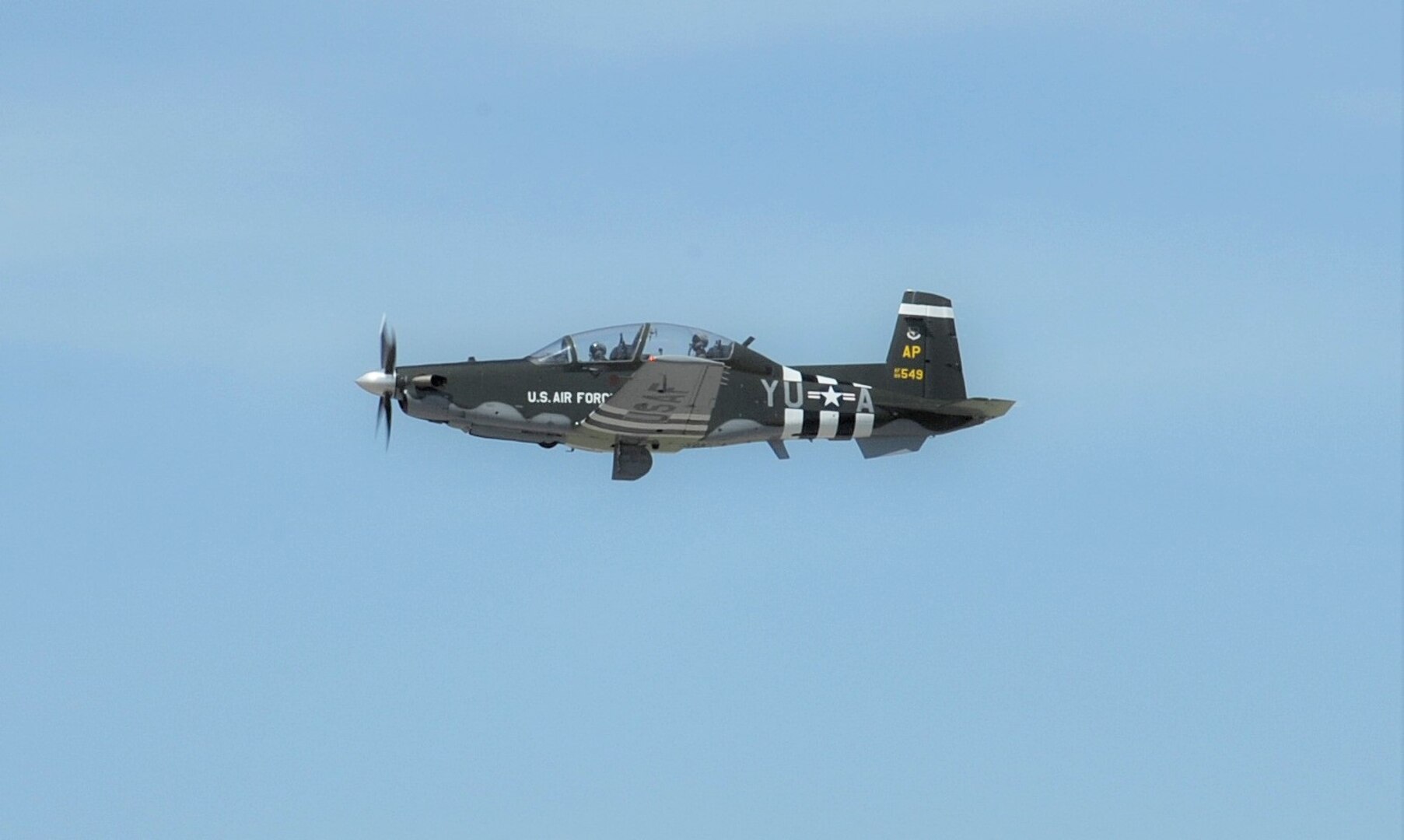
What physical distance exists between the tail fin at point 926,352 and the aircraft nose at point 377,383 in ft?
29.5

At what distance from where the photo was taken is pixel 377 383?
42.5 metres

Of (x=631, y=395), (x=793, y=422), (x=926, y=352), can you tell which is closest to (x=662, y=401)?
(x=631, y=395)

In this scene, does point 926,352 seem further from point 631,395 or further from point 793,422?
point 631,395

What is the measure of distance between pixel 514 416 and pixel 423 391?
153cm

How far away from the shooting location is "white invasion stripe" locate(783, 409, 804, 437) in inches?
1750

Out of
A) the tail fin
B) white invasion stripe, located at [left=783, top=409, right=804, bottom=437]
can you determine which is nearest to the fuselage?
white invasion stripe, located at [left=783, top=409, right=804, bottom=437]

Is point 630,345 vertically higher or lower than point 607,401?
higher

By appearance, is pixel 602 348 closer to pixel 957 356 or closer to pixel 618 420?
pixel 618 420

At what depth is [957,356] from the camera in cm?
4684

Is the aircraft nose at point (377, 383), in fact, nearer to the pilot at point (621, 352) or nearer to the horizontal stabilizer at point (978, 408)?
the pilot at point (621, 352)

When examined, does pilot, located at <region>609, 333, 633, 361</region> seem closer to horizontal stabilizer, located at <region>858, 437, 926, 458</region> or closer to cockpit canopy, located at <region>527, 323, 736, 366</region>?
cockpit canopy, located at <region>527, 323, 736, 366</region>

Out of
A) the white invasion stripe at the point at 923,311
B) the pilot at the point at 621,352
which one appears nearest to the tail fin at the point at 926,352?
the white invasion stripe at the point at 923,311

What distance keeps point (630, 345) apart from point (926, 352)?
6.51 meters

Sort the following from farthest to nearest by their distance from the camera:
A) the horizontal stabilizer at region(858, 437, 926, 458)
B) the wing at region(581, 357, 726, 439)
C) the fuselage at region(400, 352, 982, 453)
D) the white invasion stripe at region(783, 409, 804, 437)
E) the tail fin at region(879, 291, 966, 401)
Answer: the tail fin at region(879, 291, 966, 401), the horizontal stabilizer at region(858, 437, 926, 458), the white invasion stripe at region(783, 409, 804, 437), the fuselage at region(400, 352, 982, 453), the wing at region(581, 357, 726, 439)
